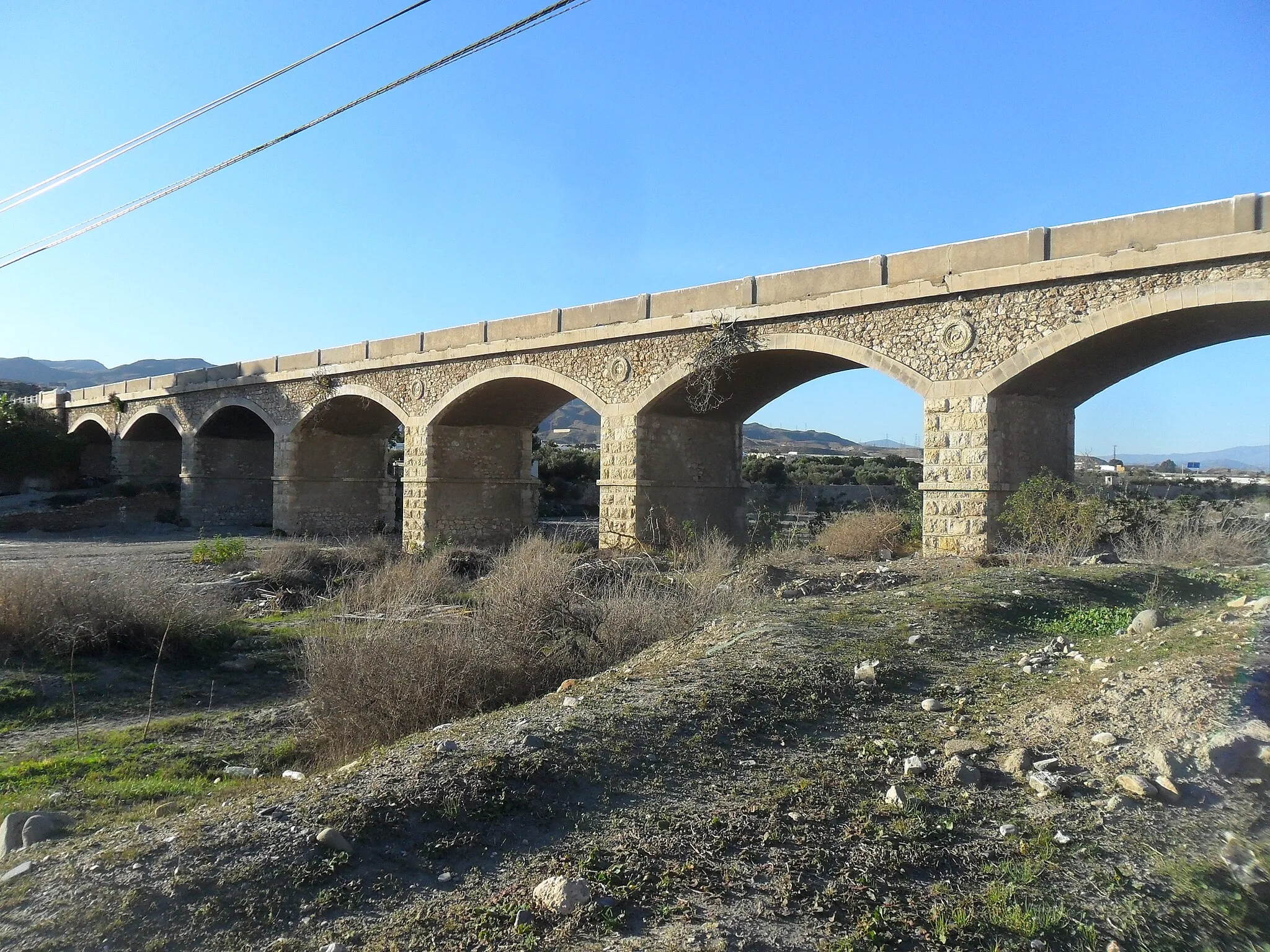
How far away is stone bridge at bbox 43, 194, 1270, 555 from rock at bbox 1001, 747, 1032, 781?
24.0 ft

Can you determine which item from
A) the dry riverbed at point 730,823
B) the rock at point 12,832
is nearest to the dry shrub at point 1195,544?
the dry riverbed at point 730,823

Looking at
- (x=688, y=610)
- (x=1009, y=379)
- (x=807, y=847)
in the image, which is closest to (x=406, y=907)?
(x=807, y=847)

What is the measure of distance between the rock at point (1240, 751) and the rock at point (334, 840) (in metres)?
3.30

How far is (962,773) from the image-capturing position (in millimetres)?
3768

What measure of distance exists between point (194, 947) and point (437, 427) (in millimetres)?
16729

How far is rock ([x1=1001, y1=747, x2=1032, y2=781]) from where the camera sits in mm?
3795

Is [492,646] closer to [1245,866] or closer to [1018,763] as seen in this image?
[1018,763]

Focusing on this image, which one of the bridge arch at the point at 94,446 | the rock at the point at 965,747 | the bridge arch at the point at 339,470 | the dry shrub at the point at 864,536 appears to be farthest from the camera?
the bridge arch at the point at 94,446

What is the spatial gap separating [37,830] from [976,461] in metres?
10.1

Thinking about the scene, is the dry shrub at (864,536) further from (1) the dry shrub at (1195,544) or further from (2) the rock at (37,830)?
(2) the rock at (37,830)

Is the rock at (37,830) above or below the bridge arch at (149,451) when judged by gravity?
below

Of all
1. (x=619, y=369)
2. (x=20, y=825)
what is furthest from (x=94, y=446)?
(x=20, y=825)

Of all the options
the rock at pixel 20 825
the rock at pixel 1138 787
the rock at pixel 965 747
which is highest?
the rock at pixel 1138 787

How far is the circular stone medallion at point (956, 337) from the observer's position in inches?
443
